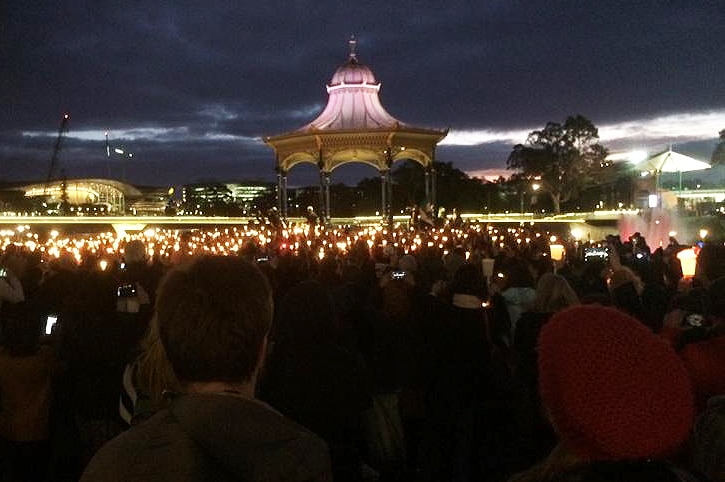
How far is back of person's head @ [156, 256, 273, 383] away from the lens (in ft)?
7.15

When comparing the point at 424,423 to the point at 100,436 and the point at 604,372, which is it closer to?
the point at 100,436

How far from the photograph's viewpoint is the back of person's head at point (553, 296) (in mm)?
6035

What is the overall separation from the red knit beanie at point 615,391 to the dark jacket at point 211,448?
646mm

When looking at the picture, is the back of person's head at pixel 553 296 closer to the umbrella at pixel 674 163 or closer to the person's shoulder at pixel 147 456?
the person's shoulder at pixel 147 456

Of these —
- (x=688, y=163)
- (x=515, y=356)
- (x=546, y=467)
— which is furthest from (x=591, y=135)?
(x=546, y=467)

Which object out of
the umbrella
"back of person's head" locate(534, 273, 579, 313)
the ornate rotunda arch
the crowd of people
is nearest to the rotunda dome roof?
the ornate rotunda arch

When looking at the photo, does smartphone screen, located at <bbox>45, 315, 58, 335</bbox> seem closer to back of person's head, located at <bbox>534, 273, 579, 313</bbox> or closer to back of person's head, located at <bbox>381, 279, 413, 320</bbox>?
back of person's head, located at <bbox>381, 279, 413, 320</bbox>

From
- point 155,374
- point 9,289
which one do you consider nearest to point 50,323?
point 9,289

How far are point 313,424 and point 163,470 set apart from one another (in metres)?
2.68

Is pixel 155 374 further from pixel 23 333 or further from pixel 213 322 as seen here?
pixel 23 333

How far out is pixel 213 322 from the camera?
2.18 m

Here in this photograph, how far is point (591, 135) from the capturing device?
66812 mm

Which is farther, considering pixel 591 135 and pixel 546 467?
pixel 591 135

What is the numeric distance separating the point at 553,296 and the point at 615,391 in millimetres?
4298
